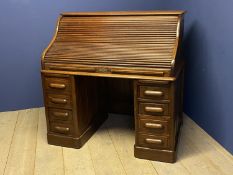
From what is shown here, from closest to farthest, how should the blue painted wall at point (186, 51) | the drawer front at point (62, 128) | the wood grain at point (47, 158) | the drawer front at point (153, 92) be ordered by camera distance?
the drawer front at point (153, 92)
the wood grain at point (47, 158)
the blue painted wall at point (186, 51)
the drawer front at point (62, 128)

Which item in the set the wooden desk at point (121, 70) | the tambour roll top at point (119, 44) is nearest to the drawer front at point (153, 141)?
the wooden desk at point (121, 70)

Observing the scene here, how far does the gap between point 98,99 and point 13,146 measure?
0.77m

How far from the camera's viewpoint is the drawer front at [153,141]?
1934 millimetres

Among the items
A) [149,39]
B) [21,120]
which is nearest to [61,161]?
[21,120]

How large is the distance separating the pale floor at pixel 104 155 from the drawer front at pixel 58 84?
0.46 metres

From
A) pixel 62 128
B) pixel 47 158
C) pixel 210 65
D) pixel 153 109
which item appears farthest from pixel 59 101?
pixel 210 65

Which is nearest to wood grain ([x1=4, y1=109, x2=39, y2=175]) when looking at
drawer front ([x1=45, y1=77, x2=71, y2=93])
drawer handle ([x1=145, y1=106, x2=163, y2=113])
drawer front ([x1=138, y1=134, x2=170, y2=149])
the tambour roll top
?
drawer front ([x1=45, y1=77, x2=71, y2=93])

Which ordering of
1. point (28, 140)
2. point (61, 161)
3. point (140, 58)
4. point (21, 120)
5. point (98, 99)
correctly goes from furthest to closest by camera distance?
point (21, 120)
point (98, 99)
point (28, 140)
point (61, 161)
point (140, 58)

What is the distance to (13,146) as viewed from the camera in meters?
2.24

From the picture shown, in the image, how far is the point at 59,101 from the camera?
210cm

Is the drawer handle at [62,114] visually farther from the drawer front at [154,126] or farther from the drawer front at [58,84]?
the drawer front at [154,126]

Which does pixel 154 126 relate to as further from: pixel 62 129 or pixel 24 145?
pixel 24 145

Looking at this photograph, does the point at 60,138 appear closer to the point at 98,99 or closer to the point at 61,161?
the point at 61,161

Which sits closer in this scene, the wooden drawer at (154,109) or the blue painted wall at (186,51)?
the wooden drawer at (154,109)
